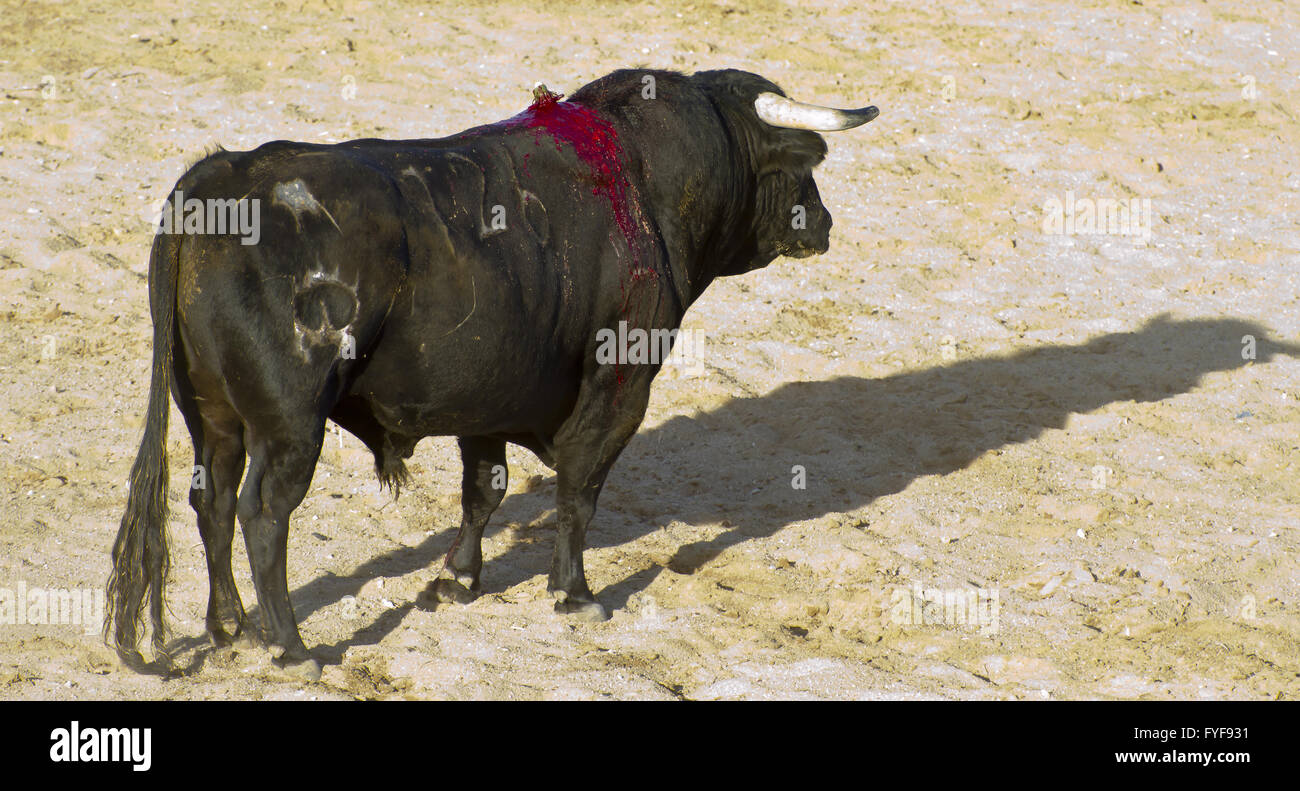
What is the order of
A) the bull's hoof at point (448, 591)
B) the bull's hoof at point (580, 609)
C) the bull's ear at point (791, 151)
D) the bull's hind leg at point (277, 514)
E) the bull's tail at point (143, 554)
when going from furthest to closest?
1. the bull's ear at point (791, 151)
2. the bull's hoof at point (448, 591)
3. the bull's hoof at point (580, 609)
4. the bull's tail at point (143, 554)
5. the bull's hind leg at point (277, 514)

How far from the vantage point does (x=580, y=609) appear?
5691 mm

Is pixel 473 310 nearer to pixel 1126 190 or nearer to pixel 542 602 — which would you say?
pixel 542 602

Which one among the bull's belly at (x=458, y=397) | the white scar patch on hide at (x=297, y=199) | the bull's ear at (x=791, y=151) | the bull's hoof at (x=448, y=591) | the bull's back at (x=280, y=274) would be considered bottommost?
the bull's hoof at (x=448, y=591)

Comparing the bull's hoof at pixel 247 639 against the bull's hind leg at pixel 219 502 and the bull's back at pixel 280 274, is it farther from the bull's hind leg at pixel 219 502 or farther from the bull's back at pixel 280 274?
the bull's back at pixel 280 274

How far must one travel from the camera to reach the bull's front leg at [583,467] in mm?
5656

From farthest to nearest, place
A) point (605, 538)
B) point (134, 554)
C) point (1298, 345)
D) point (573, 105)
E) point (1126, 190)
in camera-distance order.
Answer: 1. point (1126, 190)
2. point (1298, 345)
3. point (605, 538)
4. point (573, 105)
5. point (134, 554)

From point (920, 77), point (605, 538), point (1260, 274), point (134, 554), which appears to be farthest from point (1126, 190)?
point (134, 554)

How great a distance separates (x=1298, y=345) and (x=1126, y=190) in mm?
2158

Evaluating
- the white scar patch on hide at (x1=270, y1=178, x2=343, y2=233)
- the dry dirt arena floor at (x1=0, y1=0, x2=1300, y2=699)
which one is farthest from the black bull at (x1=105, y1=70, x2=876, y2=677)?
the dry dirt arena floor at (x1=0, y1=0, x2=1300, y2=699)

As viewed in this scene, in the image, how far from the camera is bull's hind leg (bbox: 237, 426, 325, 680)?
4742 mm

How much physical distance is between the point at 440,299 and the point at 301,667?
55.7 inches

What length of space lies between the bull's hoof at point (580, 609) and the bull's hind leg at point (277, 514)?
41.9 inches

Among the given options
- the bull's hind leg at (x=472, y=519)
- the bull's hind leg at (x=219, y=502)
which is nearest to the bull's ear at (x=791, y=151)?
the bull's hind leg at (x=472, y=519)

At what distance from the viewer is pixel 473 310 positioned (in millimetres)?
4934
